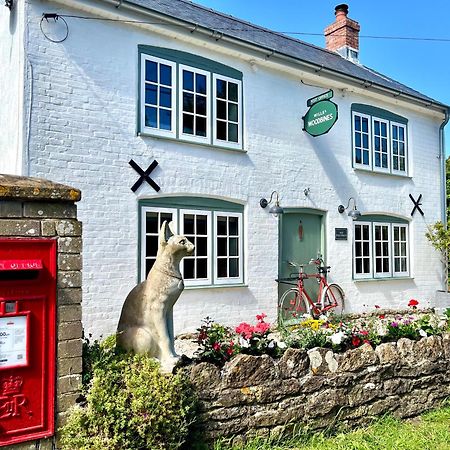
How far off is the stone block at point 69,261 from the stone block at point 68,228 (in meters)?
0.17

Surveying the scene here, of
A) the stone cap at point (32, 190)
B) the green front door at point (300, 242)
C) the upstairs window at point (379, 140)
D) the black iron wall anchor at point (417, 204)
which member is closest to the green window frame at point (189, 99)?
the green front door at point (300, 242)

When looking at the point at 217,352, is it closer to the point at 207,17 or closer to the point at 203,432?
the point at 203,432

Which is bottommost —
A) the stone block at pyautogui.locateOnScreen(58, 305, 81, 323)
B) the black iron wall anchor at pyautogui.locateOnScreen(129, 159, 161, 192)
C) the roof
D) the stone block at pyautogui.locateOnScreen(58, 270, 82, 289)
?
the stone block at pyautogui.locateOnScreen(58, 305, 81, 323)

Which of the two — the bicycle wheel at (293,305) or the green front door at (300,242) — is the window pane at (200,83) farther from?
the bicycle wheel at (293,305)

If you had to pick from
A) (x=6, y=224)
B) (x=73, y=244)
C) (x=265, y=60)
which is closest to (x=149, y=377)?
(x=73, y=244)

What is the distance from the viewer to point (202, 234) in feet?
27.9

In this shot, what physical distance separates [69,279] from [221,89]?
6291mm

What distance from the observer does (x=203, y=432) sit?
3.88 m

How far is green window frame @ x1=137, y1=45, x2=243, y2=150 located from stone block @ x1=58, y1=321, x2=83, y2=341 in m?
4.88

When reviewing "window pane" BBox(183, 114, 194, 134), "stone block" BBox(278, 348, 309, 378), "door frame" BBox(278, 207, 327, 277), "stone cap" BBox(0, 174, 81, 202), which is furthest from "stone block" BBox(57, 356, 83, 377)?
"door frame" BBox(278, 207, 327, 277)

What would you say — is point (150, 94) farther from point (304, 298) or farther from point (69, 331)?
point (69, 331)

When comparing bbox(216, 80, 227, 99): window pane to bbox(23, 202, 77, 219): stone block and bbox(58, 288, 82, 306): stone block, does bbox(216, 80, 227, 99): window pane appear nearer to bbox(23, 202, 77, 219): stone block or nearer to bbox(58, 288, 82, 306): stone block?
bbox(23, 202, 77, 219): stone block

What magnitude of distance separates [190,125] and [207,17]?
3694mm

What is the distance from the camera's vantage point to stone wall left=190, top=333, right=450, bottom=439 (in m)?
4.01
